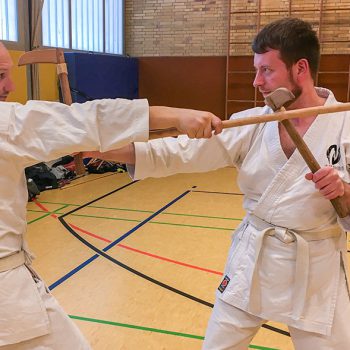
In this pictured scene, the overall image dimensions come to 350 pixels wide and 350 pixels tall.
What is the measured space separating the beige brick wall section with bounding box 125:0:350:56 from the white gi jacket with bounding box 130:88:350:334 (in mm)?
9768

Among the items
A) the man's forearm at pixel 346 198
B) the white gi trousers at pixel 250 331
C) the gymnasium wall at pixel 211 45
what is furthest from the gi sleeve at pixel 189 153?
the gymnasium wall at pixel 211 45

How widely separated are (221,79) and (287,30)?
1001cm

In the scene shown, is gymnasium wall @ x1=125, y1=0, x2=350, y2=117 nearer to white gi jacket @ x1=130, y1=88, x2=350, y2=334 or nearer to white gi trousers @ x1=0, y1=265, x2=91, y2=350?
white gi jacket @ x1=130, y1=88, x2=350, y2=334

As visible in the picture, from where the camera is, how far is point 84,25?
10766 mm

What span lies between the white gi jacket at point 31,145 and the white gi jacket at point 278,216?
524 millimetres

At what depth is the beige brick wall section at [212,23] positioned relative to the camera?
1078cm

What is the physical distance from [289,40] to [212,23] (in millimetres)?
10322

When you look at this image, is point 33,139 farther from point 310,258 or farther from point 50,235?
point 50,235

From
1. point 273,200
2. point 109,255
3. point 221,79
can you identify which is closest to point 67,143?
point 273,200

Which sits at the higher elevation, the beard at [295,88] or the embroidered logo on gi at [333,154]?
the beard at [295,88]

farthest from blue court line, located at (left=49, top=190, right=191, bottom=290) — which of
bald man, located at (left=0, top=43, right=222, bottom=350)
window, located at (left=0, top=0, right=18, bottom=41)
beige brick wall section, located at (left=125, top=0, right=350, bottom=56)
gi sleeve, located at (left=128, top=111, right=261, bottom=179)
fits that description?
beige brick wall section, located at (left=125, top=0, right=350, bottom=56)

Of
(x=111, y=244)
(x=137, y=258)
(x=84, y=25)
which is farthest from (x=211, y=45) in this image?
(x=137, y=258)

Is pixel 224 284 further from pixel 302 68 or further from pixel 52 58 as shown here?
pixel 52 58

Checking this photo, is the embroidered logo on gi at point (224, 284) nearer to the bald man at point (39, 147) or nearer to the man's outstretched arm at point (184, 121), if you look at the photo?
the bald man at point (39, 147)
